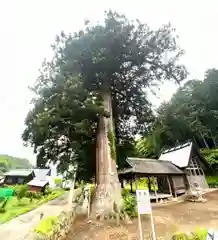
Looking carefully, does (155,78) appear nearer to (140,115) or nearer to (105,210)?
(140,115)

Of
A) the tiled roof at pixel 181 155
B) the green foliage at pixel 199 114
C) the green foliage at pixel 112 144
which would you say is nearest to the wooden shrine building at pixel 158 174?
the tiled roof at pixel 181 155

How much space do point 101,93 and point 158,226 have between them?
1106 cm

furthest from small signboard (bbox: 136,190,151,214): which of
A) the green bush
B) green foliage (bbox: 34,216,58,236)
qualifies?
the green bush

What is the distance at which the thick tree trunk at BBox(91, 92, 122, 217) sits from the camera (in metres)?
12.0

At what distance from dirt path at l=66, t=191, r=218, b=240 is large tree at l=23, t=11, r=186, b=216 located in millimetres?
1350

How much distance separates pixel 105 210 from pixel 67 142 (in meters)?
5.65

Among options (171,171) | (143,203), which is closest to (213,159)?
(171,171)

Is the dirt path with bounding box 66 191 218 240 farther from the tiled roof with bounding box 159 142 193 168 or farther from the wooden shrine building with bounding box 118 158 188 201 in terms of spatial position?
the tiled roof with bounding box 159 142 193 168

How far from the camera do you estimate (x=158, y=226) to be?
33.9ft

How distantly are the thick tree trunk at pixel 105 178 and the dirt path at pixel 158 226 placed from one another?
103cm

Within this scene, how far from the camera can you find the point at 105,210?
11.8 metres

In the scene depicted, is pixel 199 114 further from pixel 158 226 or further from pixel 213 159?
pixel 158 226

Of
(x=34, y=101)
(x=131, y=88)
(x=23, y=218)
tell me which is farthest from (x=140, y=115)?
(x=23, y=218)

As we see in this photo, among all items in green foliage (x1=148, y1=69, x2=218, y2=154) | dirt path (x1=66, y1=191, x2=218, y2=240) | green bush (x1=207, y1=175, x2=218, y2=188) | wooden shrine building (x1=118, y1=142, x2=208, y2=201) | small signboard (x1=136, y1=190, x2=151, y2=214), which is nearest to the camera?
small signboard (x1=136, y1=190, x2=151, y2=214)
